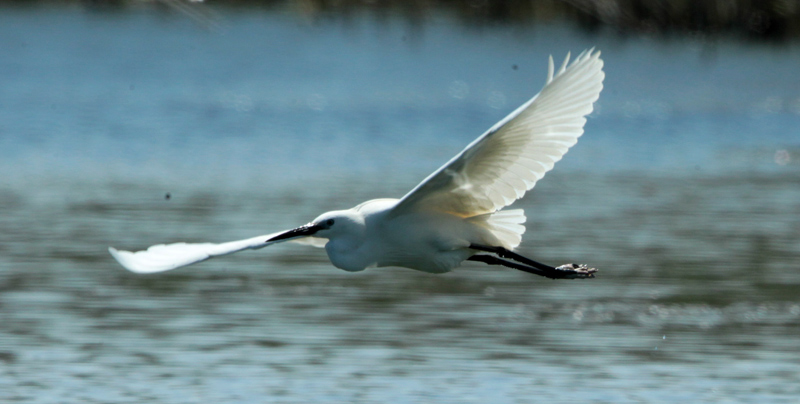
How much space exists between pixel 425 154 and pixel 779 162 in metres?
4.74

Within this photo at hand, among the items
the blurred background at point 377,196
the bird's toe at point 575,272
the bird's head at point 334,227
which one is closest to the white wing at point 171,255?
the bird's head at point 334,227

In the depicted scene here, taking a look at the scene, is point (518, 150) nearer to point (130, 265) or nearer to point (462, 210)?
point (462, 210)

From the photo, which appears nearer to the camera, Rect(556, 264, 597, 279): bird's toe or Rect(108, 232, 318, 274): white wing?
Rect(108, 232, 318, 274): white wing

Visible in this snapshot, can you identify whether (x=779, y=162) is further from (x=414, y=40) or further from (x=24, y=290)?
(x=24, y=290)

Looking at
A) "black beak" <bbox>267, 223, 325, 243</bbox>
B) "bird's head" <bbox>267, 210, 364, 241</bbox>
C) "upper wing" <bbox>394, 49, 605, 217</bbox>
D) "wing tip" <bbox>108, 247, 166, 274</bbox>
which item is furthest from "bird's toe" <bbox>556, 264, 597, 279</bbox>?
"wing tip" <bbox>108, 247, 166, 274</bbox>

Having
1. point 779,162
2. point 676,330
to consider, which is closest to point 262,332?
point 676,330

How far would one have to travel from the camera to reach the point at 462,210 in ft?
20.5

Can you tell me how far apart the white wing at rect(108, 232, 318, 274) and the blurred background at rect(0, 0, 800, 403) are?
141 cm

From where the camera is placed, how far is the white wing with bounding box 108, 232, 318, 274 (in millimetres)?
5461

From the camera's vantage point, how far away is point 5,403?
693 centimetres

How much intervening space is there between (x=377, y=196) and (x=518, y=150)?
827cm

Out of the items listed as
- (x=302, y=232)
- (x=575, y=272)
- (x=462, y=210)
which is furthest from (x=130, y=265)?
(x=575, y=272)

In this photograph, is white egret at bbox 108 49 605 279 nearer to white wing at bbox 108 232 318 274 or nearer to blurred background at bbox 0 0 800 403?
white wing at bbox 108 232 318 274

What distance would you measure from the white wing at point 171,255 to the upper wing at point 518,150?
0.76 meters
